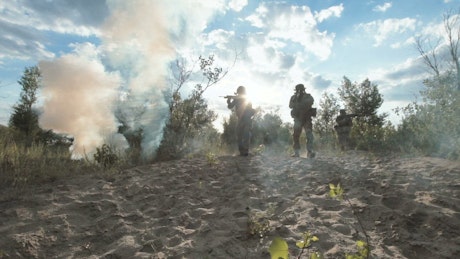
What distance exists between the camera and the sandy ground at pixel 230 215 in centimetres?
362

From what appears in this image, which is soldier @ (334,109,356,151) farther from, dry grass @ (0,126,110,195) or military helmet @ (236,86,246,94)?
dry grass @ (0,126,110,195)

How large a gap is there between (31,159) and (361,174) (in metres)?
5.82

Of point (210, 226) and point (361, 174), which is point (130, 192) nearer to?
point (210, 226)

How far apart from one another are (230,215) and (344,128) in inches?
389

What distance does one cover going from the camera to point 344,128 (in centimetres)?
1343

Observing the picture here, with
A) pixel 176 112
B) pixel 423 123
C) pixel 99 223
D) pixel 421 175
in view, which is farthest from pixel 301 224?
pixel 423 123

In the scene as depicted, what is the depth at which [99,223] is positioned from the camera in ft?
14.1

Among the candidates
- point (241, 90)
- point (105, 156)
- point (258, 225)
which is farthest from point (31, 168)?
point (241, 90)

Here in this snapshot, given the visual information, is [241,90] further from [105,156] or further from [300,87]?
[105,156]

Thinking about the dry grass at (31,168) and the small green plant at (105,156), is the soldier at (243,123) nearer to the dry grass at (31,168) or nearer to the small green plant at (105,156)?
the small green plant at (105,156)

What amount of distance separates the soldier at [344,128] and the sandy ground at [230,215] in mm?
6755

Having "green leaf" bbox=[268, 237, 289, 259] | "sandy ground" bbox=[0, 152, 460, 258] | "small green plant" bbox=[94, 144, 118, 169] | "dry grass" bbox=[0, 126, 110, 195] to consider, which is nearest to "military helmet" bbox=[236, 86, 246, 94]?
"sandy ground" bbox=[0, 152, 460, 258]

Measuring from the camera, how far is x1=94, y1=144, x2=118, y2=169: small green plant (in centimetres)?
711

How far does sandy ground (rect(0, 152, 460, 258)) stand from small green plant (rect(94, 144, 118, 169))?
90 cm
